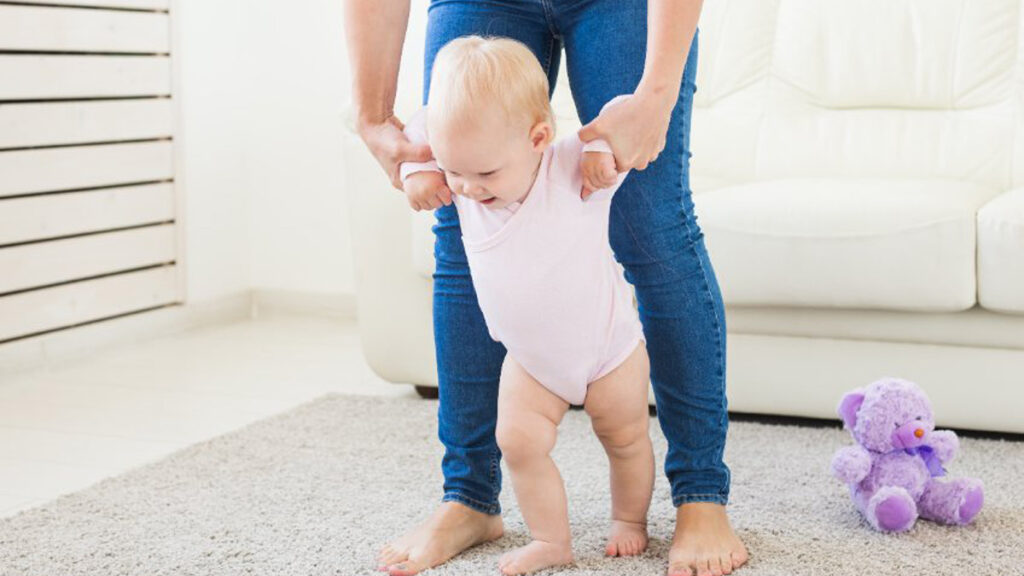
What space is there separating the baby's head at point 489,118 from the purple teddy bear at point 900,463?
59 cm

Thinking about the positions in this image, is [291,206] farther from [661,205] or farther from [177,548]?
[661,205]

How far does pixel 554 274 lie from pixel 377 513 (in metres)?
0.52

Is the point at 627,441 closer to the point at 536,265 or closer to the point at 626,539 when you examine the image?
the point at 626,539

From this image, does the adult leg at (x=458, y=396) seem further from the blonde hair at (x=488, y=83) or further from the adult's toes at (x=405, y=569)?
the blonde hair at (x=488, y=83)

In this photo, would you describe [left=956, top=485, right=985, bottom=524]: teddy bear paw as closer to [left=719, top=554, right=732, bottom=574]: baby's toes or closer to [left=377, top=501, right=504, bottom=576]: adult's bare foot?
[left=719, top=554, right=732, bottom=574]: baby's toes

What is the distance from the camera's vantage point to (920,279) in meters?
1.96

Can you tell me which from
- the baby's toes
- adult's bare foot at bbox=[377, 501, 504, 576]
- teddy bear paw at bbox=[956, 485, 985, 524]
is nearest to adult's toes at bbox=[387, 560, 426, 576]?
adult's bare foot at bbox=[377, 501, 504, 576]

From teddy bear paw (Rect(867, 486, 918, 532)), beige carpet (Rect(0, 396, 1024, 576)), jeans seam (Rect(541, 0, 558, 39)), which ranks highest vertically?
jeans seam (Rect(541, 0, 558, 39))

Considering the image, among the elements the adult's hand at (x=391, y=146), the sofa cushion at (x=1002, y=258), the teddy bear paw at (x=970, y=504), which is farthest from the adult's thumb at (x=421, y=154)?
the sofa cushion at (x=1002, y=258)

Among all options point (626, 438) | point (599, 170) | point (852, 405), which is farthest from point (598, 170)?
point (852, 405)

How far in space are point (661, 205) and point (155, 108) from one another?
2.01 meters

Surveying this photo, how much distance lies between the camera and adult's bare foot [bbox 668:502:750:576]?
1413 mm

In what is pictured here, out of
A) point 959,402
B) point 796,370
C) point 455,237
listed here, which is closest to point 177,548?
point 455,237

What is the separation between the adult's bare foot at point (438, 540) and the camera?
1470 millimetres
